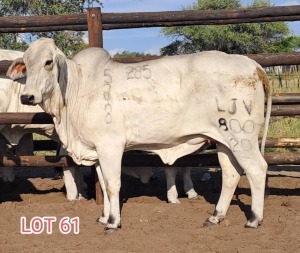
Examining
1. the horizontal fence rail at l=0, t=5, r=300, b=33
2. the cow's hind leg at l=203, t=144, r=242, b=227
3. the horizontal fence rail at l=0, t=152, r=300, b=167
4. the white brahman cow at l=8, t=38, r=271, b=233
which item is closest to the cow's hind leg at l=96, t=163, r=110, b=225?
the white brahman cow at l=8, t=38, r=271, b=233

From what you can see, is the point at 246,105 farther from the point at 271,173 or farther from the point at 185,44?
the point at 185,44

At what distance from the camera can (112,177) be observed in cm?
570

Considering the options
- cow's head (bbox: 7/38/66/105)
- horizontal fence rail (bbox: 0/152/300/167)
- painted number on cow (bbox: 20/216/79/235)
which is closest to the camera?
cow's head (bbox: 7/38/66/105)

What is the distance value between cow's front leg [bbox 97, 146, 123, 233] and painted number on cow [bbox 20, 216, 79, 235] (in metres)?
0.34

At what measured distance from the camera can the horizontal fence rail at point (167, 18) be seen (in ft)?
21.9

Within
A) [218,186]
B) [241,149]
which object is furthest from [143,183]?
[241,149]

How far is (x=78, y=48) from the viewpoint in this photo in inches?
727

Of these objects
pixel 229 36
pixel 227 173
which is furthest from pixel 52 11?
pixel 227 173

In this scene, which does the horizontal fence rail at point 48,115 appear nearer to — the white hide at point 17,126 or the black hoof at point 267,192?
the white hide at point 17,126

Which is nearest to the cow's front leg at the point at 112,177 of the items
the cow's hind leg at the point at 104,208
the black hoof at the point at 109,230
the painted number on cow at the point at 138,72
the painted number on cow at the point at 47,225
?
the black hoof at the point at 109,230

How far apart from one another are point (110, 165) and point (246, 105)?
4.40 feet

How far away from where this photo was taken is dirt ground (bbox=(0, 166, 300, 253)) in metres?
5.12

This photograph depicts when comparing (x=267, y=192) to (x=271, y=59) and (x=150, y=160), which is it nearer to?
(x=150, y=160)

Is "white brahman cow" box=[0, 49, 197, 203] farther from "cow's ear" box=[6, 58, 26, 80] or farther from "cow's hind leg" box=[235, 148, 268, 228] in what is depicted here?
"cow's hind leg" box=[235, 148, 268, 228]
